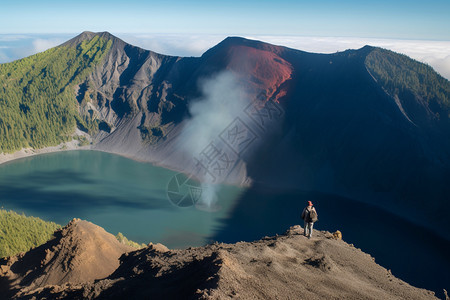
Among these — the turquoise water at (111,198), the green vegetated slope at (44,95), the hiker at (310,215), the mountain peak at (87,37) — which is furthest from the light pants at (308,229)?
the mountain peak at (87,37)

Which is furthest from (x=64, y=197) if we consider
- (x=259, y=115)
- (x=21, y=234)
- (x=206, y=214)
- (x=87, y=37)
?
(x=87, y=37)

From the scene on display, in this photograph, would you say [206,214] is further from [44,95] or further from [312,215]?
[44,95]

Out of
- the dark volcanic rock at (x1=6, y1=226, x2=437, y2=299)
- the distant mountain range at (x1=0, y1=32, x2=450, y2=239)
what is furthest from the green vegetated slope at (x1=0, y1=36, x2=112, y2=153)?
the dark volcanic rock at (x1=6, y1=226, x2=437, y2=299)

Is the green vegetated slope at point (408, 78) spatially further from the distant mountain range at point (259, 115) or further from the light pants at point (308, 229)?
the light pants at point (308, 229)

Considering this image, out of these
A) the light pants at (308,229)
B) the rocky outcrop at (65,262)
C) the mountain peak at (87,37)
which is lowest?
the rocky outcrop at (65,262)

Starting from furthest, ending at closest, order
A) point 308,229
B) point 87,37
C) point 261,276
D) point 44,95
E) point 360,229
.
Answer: point 87,37 → point 44,95 → point 360,229 → point 308,229 → point 261,276

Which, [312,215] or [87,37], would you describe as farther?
[87,37]

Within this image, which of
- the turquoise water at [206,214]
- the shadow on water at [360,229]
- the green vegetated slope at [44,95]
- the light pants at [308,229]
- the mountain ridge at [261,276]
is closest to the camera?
the mountain ridge at [261,276]
